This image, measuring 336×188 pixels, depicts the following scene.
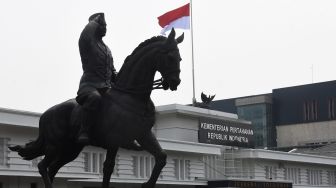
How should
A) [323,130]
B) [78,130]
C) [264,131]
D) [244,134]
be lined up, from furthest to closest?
[264,131]
[323,130]
[244,134]
[78,130]

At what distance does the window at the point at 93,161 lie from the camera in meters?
36.4

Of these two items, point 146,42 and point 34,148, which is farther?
point 34,148

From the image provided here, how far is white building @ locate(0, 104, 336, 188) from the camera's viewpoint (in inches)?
1288

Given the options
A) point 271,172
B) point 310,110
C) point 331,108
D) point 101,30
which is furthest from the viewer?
point 310,110

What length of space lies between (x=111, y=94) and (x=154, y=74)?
2.40 ft

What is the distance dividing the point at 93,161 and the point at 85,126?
2686cm

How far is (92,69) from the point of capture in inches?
419

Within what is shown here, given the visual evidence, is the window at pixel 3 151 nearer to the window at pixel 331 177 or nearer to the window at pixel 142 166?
the window at pixel 142 166

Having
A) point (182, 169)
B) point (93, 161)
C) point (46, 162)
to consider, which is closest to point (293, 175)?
point (182, 169)

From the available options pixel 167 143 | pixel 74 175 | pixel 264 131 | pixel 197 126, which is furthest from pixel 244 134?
pixel 264 131

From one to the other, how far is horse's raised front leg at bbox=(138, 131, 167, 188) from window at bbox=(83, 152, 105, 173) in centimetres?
2647

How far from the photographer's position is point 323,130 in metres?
82.6

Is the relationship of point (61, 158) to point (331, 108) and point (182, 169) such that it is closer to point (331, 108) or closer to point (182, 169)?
point (182, 169)

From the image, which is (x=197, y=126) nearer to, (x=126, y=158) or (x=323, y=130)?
(x=126, y=158)
